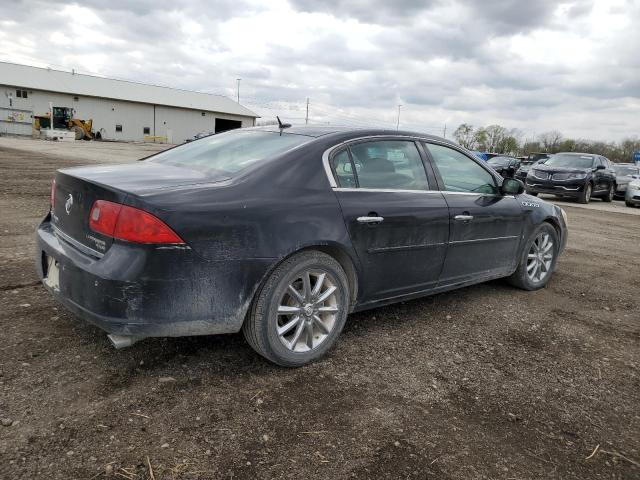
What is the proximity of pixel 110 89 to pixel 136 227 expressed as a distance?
206 feet

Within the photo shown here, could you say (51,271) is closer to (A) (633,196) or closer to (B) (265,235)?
(B) (265,235)

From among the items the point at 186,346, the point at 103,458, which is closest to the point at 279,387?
the point at 186,346

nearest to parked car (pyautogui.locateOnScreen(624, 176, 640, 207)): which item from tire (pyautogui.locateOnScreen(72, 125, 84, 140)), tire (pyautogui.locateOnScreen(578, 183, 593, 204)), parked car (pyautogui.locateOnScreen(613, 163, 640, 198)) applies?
tire (pyautogui.locateOnScreen(578, 183, 593, 204))

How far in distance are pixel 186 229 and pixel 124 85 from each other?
65.6m

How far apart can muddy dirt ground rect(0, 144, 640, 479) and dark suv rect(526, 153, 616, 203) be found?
13703mm

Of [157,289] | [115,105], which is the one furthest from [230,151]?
[115,105]

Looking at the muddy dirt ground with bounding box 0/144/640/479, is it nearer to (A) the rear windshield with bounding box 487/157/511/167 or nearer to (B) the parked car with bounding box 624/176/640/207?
(B) the parked car with bounding box 624/176/640/207

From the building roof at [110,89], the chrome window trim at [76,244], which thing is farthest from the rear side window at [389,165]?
the building roof at [110,89]

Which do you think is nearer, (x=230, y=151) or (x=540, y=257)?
(x=230, y=151)

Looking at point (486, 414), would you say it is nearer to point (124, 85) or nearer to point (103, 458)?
point (103, 458)

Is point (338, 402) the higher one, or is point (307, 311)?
point (307, 311)

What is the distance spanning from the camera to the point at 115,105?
57.3 meters

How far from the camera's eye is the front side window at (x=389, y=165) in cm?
361

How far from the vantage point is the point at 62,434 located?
7.91ft
